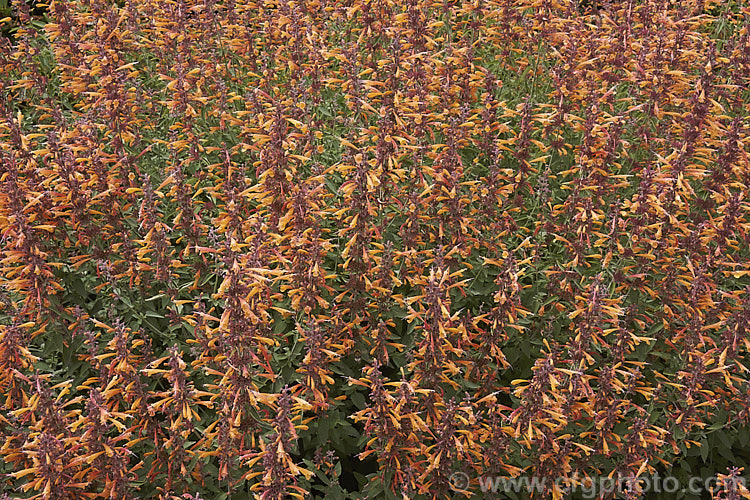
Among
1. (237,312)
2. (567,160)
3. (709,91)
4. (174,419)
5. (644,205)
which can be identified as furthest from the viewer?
(567,160)

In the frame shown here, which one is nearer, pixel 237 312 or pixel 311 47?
pixel 237 312

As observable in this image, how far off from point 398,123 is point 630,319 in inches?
68.5

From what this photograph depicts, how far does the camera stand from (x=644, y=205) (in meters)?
4.16

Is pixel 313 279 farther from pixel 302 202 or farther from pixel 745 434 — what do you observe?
pixel 745 434

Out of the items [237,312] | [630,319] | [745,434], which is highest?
[237,312]

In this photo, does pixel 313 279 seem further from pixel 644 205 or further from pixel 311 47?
pixel 311 47

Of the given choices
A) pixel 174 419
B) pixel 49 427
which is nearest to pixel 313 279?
pixel 174 419

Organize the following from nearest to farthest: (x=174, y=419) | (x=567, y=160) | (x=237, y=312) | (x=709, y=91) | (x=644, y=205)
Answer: (x=237, y=312) → (x=174, y=419) → (x=644, y=205) → (x=709, y=91) → (x=567, y=160)

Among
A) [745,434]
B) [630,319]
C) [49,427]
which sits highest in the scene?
[49,427]

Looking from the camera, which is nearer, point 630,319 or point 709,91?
point 630,319

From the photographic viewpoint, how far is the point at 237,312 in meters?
3.37

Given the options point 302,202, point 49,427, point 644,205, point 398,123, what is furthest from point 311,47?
point 49,427

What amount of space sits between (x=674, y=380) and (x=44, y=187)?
3.84 m

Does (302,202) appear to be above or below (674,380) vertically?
above
